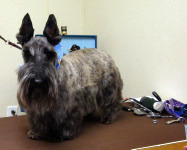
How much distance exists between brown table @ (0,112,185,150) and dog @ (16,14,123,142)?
2.5 inches

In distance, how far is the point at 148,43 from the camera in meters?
1.73

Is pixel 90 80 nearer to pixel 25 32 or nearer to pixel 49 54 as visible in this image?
pixel 49 54

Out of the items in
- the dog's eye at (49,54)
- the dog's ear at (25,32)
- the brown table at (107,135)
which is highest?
the dog's ear at (25,32)

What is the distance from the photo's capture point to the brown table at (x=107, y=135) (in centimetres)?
102

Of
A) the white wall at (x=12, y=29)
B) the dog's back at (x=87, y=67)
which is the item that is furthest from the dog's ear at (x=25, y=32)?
the white wall at (x=12, y=29)

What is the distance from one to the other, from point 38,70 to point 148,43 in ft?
3.41

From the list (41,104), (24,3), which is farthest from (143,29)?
(24,3)

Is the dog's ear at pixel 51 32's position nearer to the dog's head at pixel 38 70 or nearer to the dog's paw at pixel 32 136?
the dog's head at pixel 38 70

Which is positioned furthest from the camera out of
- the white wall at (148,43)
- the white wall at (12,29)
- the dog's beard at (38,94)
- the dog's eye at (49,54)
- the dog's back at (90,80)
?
the white wall at (12,29)

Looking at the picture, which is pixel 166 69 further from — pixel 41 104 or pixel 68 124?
pixel 41 104

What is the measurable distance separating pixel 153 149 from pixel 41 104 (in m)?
0.52

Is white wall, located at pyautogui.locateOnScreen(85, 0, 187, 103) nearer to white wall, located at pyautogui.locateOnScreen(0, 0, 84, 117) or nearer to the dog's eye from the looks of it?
white wall, located at pyautogui.locateOnScreen(0, 0, 84, 117)

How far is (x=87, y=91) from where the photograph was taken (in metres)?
1.29

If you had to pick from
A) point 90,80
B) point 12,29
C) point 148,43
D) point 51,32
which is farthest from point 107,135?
point 12,29
